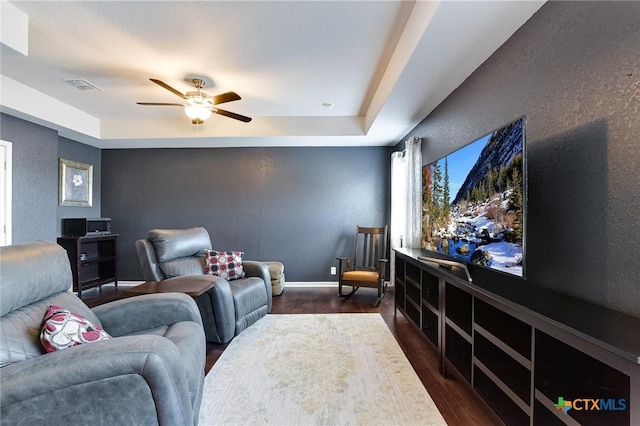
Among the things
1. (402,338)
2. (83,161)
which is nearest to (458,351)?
(402,338)

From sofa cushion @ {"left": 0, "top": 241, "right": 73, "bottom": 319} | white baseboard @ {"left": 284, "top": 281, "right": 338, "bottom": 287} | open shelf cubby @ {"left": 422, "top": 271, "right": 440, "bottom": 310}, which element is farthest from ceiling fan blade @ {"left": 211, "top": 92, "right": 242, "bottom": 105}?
white baseboard @ {"left": 284, "top": 281, "right": 338, "bottom": 287}

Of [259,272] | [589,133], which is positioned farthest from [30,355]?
[589,133]

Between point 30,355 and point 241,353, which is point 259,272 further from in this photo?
Result: point 30,355

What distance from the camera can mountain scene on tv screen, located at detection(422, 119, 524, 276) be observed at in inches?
60.9

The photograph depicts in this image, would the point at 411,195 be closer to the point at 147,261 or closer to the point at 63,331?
the point at 147,261

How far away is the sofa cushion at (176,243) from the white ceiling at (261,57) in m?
1.61

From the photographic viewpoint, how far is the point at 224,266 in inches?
126

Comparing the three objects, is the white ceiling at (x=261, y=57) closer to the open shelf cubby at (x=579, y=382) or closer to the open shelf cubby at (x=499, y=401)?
the open shelf cubby at (x=579, y=382)

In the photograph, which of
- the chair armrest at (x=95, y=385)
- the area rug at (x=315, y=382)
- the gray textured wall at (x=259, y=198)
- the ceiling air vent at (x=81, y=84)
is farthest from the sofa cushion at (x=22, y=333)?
the gray textured wall at (x=259, y=198)

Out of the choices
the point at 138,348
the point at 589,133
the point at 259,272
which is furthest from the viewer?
the point at 259,272

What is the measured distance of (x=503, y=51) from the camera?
77.3 inches

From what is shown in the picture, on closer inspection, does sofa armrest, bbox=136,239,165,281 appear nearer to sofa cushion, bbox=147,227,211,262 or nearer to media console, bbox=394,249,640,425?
sofa cushion, bbox=147,227,211,262

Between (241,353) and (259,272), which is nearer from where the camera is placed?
(241,353)

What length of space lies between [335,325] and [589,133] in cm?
254
